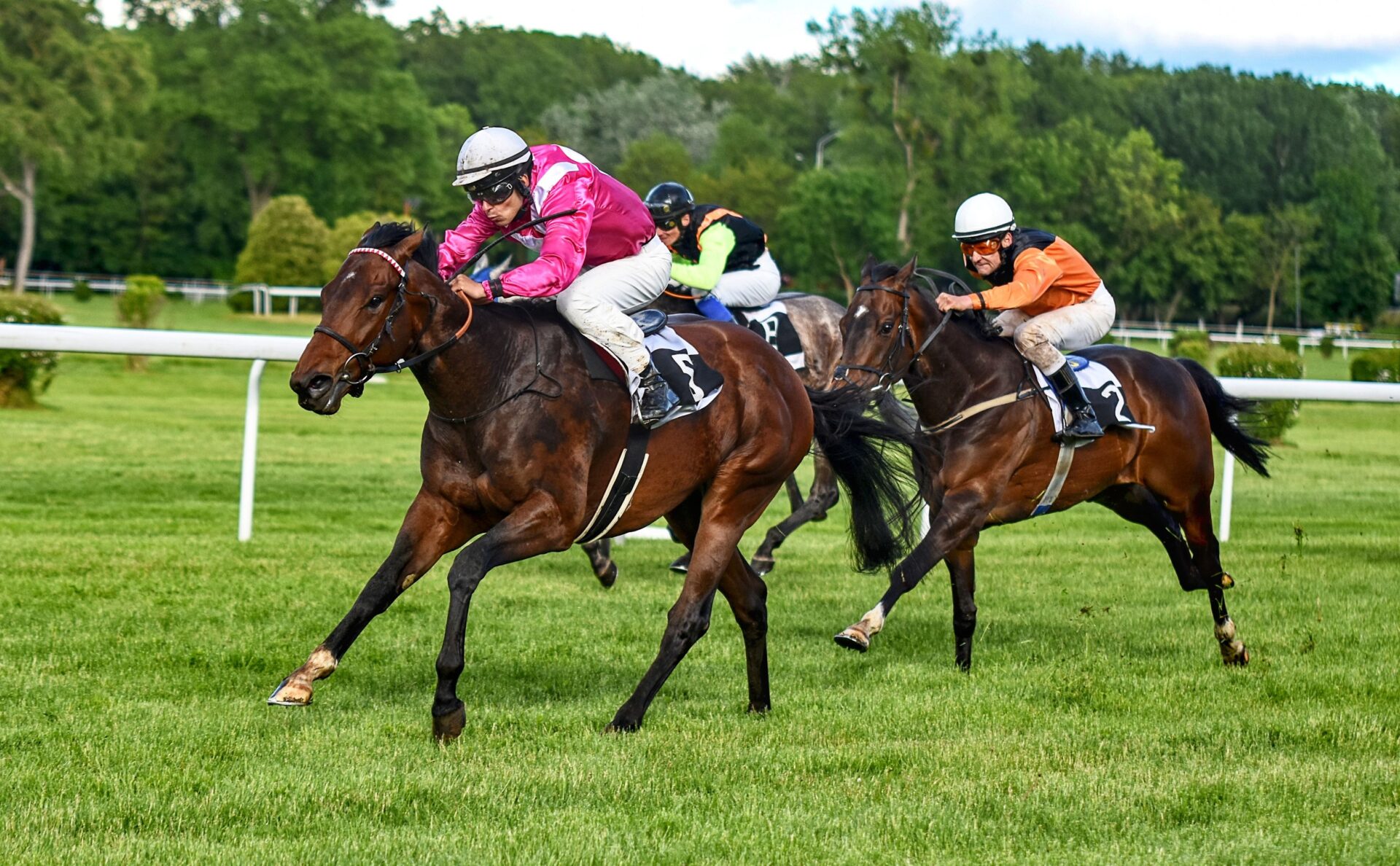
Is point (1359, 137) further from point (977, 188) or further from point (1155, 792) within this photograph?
point (1155, 792)

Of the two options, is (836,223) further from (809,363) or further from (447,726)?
(447,726)

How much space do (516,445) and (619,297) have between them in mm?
781

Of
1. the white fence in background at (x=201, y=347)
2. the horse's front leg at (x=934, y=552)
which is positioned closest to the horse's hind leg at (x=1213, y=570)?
the horse's front leg at (x=934, y=552)

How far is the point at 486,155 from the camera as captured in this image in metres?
5.11

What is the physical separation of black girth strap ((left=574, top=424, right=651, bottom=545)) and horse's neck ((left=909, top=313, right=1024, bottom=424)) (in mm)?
1775

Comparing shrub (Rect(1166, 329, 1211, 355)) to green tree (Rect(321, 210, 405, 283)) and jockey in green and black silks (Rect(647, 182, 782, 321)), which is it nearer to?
green tree (Rect(321, 210, 405, 283))

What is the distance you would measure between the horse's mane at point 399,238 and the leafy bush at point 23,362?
45.7 feet

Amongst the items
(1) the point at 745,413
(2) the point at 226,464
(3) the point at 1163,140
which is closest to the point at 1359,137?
(3) the point at 1163,140

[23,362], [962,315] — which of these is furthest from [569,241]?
[23,362]

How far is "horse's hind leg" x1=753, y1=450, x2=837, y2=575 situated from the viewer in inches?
357

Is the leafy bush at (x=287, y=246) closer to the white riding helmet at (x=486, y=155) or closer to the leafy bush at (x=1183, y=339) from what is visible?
the leafy bush at (x=1183, y=339)

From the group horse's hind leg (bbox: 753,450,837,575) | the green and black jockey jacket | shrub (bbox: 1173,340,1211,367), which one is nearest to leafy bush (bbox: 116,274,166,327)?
shrub (bbox: 1173,340,1211,367)

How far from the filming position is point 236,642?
630 cm

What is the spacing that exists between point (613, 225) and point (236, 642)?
2397mm
